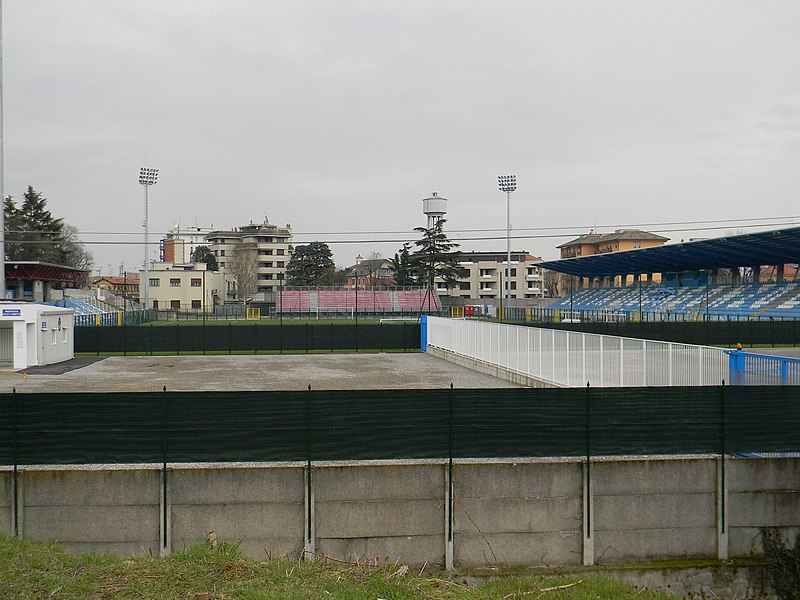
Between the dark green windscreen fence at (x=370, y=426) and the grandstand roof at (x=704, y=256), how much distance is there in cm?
3786

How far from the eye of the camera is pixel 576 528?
11000 millimetres

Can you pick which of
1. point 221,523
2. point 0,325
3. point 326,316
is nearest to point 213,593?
point 221,523

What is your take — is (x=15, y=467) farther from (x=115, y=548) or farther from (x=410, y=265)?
(x=410, y=265)

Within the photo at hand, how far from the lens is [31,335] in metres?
32.3

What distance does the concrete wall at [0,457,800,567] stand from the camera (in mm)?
10625

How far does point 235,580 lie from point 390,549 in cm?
263

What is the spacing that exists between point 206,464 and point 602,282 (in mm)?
80888

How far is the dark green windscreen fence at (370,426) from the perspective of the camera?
11.0m

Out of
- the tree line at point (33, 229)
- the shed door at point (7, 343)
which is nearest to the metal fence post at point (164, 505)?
the shed door at point (7, 343)

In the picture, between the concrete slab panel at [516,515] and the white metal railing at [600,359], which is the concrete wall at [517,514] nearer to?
the concrete slab panel at [516,515]

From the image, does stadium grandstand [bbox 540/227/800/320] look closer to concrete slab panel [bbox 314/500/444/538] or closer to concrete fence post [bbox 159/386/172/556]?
concrete slab panel [bbox 314/500/444/538]

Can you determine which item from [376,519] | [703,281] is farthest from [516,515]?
[703,281]

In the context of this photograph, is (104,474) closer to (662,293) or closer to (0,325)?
(0,325)

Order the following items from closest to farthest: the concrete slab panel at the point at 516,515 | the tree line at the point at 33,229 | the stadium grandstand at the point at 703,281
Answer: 1. the concrete slab panel at the point at 516,515
2. the stadium grandstand at the point at 703,281
3. the tree line at the point at 33,229
